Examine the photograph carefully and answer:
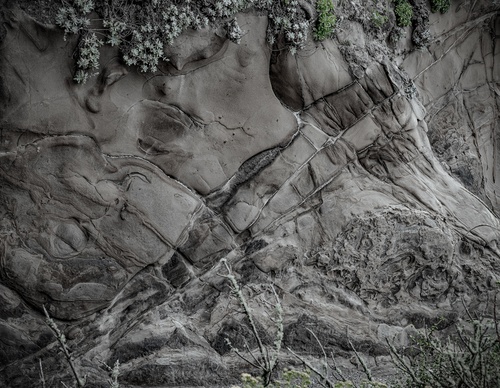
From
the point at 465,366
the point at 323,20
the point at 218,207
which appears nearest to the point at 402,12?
the point at 323,20

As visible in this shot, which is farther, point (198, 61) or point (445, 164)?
point (445, 164)

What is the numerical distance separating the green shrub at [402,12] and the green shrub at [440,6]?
18.4 inches

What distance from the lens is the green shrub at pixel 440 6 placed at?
7629 millimetres

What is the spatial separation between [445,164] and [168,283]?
4.16 metres

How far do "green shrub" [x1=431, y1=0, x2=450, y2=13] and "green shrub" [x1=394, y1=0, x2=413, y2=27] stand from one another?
0.47 metres

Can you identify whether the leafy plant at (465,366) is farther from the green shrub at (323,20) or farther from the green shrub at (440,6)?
the green shrub at (440,6)

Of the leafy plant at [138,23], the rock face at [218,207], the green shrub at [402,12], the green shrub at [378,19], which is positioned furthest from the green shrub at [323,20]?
the green shrub at [402,12]

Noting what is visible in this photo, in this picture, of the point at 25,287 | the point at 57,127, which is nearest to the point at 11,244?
the point at 25,287

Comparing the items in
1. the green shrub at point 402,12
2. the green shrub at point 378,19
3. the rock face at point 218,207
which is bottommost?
the rock face at point 218,207

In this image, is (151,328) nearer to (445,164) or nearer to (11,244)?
(11,244)

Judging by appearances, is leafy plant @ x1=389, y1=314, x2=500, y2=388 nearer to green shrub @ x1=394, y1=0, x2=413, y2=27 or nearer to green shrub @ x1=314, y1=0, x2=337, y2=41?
green shrub @ x1=314, y1=0, x2=337, y2=41

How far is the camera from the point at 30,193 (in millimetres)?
5648

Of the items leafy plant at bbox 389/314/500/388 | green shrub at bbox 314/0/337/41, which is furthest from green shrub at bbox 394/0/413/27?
leafy plant at bbox 389/314/500/388

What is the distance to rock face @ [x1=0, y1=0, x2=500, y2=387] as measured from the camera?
5.66 meters
